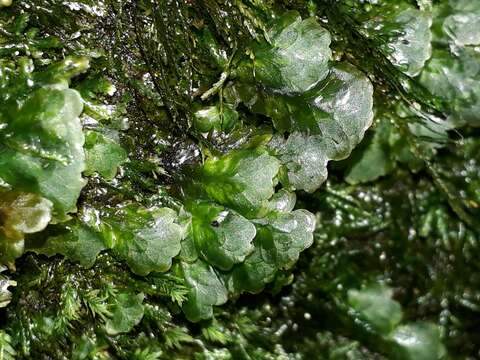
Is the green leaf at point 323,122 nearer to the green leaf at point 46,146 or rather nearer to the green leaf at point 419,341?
the green leaf at point 46,146

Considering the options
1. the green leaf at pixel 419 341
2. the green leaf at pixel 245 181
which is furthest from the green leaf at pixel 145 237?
the green leaf at pixel 419 341

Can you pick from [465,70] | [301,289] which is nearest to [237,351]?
[301,289]

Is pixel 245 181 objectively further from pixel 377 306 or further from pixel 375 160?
pixel 377 306

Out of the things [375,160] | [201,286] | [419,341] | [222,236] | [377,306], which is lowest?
[419,341]

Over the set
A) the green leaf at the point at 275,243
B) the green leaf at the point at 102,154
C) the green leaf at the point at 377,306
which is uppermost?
the green leaf at the point at 102,154

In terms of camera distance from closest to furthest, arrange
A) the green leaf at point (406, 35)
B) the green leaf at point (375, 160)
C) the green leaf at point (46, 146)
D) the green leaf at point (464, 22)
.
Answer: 1. the green leaf at point (46, 146)
2. the green leaf at point (406, 35)
3. the green leaf at point (464, 22)
4. the green leaf at point (375, 160)

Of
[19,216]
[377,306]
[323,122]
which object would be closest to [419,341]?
[377,306]
